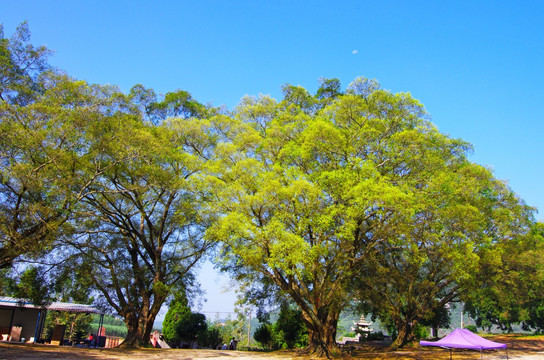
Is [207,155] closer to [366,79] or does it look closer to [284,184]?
[284,184]

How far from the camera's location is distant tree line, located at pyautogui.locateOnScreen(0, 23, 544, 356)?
1511cm

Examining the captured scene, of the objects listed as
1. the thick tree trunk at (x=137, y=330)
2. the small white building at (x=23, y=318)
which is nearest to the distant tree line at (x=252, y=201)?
the thick tree trunk at (x=137, y=330)

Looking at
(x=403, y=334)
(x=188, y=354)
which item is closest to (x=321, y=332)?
(x=188, y=354)

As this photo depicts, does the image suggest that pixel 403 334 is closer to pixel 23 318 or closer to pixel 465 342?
pixel 465 342

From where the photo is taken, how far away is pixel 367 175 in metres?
18.0

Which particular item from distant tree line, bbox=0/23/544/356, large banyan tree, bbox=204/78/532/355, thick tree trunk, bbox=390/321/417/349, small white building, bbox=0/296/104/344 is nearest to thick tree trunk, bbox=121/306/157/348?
distant tree line, bbox=0/23/544/356

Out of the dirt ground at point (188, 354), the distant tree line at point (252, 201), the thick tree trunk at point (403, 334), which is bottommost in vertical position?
the dirt ground at point (188, 354)

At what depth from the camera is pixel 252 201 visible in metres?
18.0

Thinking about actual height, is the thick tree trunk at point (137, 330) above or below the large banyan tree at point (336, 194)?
below

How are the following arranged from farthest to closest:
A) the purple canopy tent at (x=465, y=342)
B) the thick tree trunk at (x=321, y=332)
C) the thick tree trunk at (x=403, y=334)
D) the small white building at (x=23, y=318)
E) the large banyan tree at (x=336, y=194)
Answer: the thick tree trunk at (x=403, y=334) → the small white building at (x=23, y=318) → the thick tree trunk at (x=321, y=332) → the large banyan tree at (x=336, y=194) → the purple canopy tent at (x=465, y=342)

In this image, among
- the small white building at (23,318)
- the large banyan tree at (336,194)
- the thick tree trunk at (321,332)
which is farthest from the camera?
the small white building at (23,318)

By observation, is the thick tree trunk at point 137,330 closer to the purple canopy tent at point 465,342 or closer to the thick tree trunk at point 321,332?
the thick tree trunk at point 321,332

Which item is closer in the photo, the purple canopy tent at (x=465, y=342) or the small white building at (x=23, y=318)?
the purple canopy tent at (x=465, y=342)

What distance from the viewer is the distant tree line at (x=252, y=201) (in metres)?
15.1
